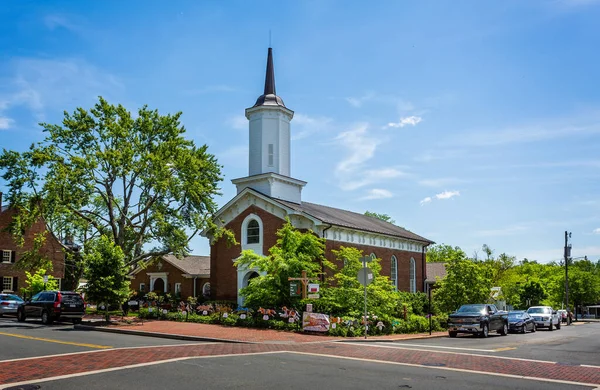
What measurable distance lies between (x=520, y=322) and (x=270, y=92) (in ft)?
70.3

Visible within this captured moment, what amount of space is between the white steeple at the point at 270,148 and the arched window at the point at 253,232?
2.27 meters

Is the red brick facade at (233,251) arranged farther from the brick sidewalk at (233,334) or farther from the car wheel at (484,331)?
the car wheel at (484,331)

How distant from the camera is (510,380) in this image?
37.0ft

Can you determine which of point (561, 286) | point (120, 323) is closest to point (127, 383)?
point (120, 323)

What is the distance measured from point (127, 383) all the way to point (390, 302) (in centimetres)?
1806

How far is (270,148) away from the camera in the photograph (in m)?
35.9

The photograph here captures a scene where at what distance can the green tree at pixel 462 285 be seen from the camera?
30938 millimetres

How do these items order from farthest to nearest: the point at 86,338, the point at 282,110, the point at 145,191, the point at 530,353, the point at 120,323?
the point at 282,110
the point at 145,191
the point at 120,323
the point at 86,338
the point at 530,353

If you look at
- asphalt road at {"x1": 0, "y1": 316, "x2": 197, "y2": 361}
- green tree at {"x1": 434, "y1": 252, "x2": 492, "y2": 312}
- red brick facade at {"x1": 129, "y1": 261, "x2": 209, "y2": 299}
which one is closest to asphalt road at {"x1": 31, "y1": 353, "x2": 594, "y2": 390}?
asphalt road at {"x1": 0, "y1": 316, "x2": 197, "y2": 361}

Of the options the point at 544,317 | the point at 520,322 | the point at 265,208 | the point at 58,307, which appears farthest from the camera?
the point at 544,317

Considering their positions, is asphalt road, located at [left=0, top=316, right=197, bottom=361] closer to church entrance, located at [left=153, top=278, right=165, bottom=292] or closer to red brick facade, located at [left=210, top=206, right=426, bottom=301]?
red brick facade, located at [left=210, top=206, right=426, bottom=301]

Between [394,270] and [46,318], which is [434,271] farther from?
[46,318]

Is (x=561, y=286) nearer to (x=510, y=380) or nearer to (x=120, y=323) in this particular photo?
(x=120, y=323)

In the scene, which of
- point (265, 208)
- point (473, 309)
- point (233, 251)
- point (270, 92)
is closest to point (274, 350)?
point (473, 309)
